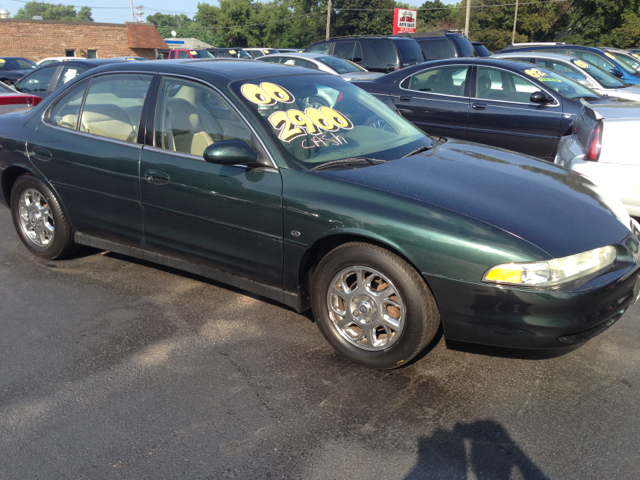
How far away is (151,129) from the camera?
13.3 ft

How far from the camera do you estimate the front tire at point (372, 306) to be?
3064 mm

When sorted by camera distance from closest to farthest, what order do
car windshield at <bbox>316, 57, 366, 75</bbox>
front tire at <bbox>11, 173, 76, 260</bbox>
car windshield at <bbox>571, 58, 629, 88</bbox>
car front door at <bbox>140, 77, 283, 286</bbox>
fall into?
car front door at <bbox>140, 77, 283, 286</bbox> < front tire at <bbox>11, 173, 76, 260</bbox> < car windshield at <bbox>571, 58, 629, 88</bbox> < car windshield at <bbox>316, 57, 366, 75</bbox>

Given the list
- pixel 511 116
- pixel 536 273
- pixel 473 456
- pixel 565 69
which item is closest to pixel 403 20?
pixel 565 69

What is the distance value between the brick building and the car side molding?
148 feet

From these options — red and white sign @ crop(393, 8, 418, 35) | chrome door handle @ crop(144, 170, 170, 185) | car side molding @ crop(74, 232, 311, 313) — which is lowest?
car side molding @ crop(74, 232, 311, 313)

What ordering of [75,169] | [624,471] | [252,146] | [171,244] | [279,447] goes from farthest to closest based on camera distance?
[75,169]
[171,244]
[252,146]
[279,447]
[624,471]

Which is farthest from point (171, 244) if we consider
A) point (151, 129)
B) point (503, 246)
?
point (503, 246)

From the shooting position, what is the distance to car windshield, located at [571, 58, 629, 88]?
33.4ft

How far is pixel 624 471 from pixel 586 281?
886 mm

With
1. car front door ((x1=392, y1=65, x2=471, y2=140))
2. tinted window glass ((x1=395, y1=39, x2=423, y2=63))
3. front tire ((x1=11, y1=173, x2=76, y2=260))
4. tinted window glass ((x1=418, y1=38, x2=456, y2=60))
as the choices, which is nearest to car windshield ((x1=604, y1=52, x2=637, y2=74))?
tinted window glass ((x1=418, y1=38, x2=456, y2=60))

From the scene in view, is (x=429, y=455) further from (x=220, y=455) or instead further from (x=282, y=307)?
(x=282, y=307)

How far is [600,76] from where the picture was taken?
10438mm

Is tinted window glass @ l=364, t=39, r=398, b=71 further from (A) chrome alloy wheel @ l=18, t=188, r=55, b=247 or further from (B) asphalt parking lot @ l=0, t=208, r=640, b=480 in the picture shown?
(B) asphalt parking lot @ l=0, t=208, r=640, b=480

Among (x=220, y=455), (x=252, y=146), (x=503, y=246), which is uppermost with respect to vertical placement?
(x=252, y=146)
